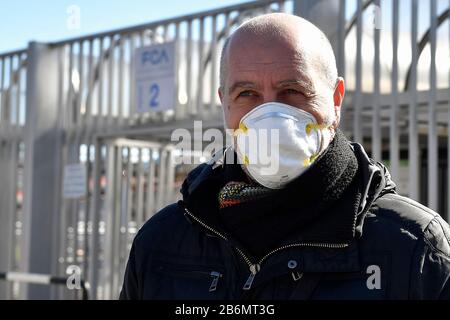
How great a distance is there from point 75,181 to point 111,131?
526mm

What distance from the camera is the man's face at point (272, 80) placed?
177cm

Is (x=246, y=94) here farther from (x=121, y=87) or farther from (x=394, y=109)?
(x=121, y=87)

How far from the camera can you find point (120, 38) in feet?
18.9

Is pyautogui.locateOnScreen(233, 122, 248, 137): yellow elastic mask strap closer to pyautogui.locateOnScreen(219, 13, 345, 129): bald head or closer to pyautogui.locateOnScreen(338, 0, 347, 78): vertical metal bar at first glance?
pyautogui.locateOnScreen(219, 13, 345, 129): bald head

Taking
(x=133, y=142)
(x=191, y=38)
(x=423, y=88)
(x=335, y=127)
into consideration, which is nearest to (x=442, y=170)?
(x=423, y=88)

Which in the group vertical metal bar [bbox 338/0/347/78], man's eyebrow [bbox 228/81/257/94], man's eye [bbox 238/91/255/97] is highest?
vertical metal bar [bbox 338/0/347/78]

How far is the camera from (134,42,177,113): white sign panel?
5.26 metres

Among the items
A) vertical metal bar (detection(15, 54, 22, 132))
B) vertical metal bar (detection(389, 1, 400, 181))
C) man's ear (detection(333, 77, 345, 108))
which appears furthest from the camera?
vertical metal bar (detection(15, 54, 22, 132))

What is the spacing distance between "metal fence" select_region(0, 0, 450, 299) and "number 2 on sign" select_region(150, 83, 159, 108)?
129mm

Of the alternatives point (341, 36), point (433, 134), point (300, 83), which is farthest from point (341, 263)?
point (341, 36)

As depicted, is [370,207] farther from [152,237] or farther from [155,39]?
[155,39]

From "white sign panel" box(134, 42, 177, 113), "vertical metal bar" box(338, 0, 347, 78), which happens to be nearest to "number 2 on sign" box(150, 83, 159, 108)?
"white sign panel" box(134, 42, 177, 113)

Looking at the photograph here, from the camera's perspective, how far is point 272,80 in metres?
1.78
